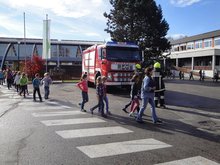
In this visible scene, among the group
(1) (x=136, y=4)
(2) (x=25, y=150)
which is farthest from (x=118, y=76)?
(1) (x=136, y=4)

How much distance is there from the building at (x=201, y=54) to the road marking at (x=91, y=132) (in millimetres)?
48454

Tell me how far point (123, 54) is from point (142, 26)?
23806 mm

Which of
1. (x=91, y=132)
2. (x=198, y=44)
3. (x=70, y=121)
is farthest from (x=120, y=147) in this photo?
(x=198, y=44)

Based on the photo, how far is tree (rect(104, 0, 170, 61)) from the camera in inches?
1656

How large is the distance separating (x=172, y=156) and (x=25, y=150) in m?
3.12

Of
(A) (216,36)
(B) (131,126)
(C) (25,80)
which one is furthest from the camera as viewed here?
(A) (216,36)

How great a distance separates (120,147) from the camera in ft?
22.4

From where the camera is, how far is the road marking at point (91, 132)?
26.0ft

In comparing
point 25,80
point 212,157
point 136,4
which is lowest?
point 212,157

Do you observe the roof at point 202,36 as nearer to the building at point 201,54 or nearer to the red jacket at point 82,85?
the building at point 201,54

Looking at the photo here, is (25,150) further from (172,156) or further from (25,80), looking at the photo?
(25,80)

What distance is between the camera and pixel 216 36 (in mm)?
65438

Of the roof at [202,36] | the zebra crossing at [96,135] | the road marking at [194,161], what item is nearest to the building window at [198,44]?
the roof at [202,36]

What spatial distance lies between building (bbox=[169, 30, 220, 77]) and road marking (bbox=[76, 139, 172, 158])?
4956cm
